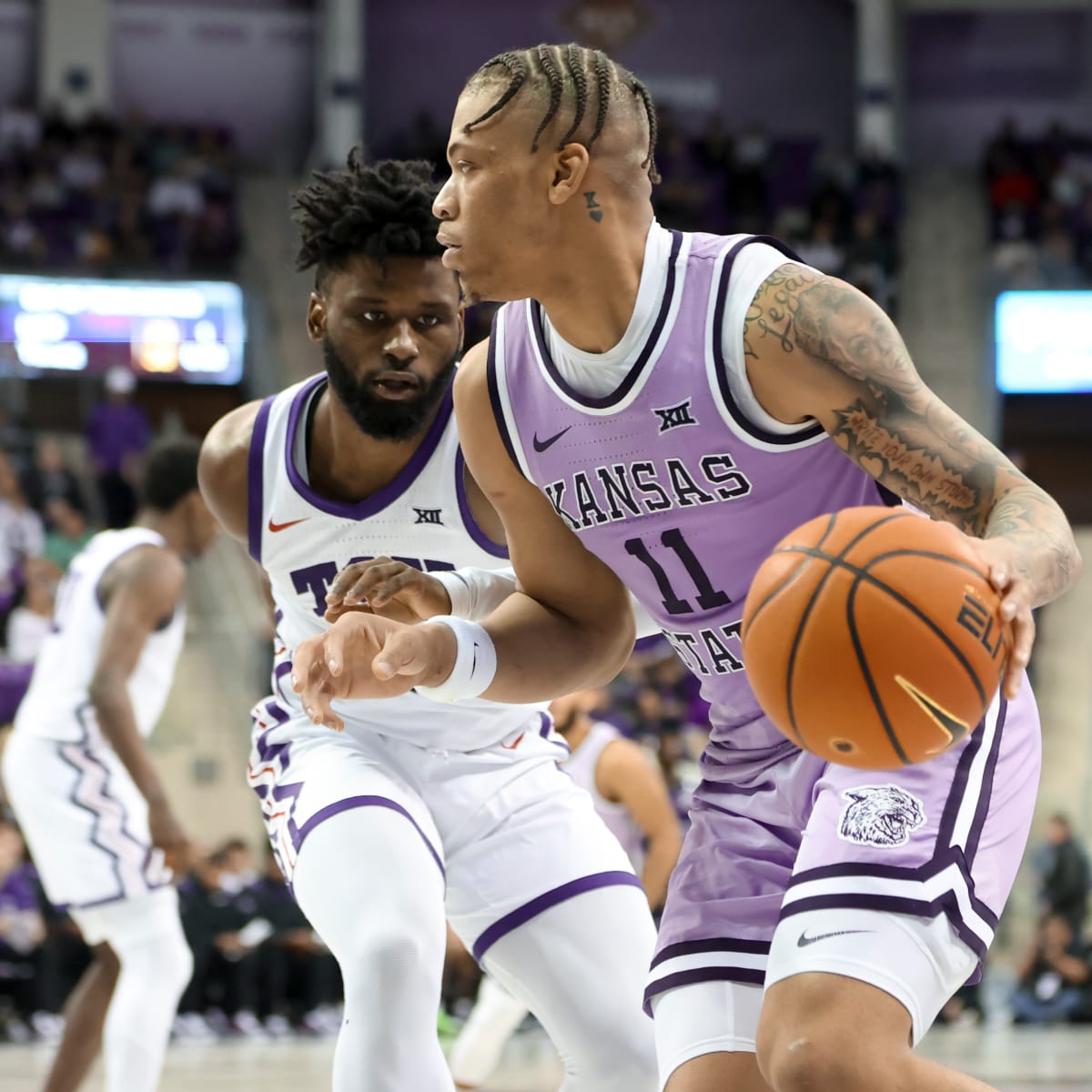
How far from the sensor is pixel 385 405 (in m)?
3.95

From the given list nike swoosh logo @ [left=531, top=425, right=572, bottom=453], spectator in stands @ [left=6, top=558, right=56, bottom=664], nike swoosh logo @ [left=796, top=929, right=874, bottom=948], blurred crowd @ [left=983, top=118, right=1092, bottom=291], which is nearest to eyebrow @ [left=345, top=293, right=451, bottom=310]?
nike swoosh logo @ [left=531, top=425, right=572, bottom=453]

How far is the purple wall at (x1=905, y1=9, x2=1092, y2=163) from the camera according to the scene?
21.8m

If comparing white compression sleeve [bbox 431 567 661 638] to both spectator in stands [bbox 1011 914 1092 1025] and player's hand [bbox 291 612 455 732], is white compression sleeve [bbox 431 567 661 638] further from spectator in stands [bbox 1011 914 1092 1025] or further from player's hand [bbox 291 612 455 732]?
spectator in stands [bbox 1011 914 1092 1025]

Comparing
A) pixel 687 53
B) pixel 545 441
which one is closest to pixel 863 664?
pixel 545 441

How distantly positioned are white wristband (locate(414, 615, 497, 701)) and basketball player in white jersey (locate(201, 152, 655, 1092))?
0.69 ft

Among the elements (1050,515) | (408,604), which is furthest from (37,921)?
(1050,515)

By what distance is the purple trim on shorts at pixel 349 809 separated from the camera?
12.0ft

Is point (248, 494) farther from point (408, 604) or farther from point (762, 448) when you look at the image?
point (762, 448)

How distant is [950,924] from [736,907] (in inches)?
20.6

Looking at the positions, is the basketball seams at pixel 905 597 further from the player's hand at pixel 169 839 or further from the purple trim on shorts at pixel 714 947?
the player's hand at pixel 169 839

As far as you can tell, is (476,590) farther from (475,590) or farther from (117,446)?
(117,446)

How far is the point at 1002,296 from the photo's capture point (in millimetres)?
18203

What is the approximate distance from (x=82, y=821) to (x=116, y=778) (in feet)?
0.72

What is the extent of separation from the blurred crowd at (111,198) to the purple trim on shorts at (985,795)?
15885 millimetres
